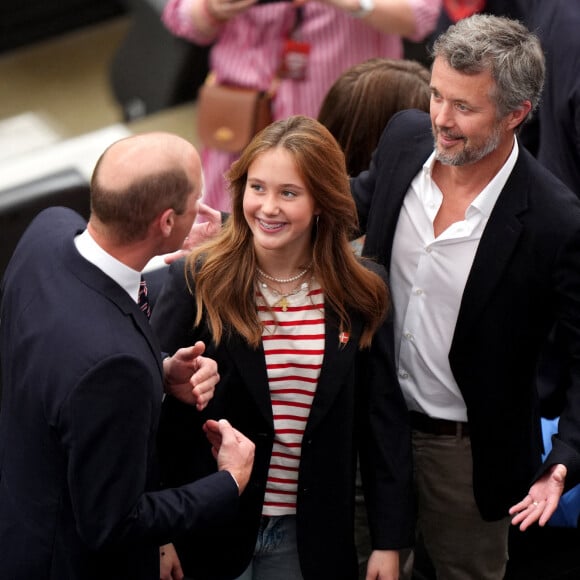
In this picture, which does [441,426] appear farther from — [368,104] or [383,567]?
[368,104]

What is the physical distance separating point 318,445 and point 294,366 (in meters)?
0.20

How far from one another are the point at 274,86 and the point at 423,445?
1659 millimetres

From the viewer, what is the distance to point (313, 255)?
106 inches

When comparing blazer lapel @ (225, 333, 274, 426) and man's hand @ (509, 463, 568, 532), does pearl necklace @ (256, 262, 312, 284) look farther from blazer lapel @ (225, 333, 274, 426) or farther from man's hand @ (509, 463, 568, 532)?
man's hand @ (509, 463, 568, 532)

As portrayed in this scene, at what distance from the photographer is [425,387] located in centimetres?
294

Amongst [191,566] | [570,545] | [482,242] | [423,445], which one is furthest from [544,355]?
[191,566]

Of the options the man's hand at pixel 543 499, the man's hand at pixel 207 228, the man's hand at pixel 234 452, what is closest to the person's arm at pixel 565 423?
the man's hand at pixel 543 499

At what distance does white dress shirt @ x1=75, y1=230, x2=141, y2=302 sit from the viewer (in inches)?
92.5

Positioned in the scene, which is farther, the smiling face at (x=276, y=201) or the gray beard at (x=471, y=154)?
the gray beard at (x=471, y=154)

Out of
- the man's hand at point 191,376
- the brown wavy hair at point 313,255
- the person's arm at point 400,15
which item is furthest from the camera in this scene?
the person's arm at point 400,15

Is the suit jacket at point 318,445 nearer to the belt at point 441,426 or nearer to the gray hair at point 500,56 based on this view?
the belt at point 441,426

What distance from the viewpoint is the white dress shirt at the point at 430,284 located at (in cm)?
277

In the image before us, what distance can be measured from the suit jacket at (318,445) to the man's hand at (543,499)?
0.28 metres

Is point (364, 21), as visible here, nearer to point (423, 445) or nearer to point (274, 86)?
point (274, 86)
